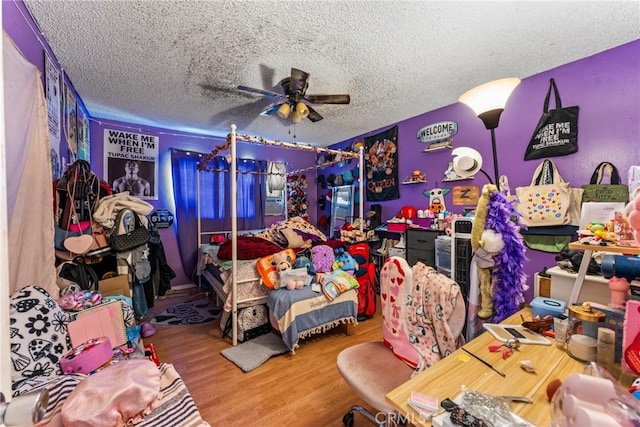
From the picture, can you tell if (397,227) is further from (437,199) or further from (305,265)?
(305,265)

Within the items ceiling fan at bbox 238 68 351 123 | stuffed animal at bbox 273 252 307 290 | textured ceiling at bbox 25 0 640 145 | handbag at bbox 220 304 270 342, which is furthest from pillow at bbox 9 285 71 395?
ceiling fan at bbox 238 68 351 123

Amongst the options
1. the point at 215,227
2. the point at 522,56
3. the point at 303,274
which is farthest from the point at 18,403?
the point at 215,227

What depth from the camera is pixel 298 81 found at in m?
2.28

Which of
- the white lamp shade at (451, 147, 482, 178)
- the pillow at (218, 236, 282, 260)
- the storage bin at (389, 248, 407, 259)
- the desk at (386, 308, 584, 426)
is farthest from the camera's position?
the storage bin at (389, 248, 407, 259)

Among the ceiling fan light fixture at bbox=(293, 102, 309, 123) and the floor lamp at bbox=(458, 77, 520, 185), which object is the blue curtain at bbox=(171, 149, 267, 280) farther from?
Answer: the floor lamp at bbox=(458, 77, 520, 185)

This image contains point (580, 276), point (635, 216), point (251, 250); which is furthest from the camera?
point (251, 250)

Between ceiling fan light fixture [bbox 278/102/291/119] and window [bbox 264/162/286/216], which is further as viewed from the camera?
window [bbox 264/162/286/216]

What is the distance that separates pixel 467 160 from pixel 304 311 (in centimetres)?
187

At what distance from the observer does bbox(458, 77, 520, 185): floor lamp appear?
4.34ft

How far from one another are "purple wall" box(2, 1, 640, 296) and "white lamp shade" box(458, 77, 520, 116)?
1535 mm

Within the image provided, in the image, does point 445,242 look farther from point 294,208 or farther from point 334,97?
point 294,208

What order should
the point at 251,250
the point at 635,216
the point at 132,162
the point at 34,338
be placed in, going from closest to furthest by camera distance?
the point at 635,216, the point at 34,338, the point at 251,250, the point at 132,162

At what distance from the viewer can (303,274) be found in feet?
8.09

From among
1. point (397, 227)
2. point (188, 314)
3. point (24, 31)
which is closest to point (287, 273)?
point (188, 314)
